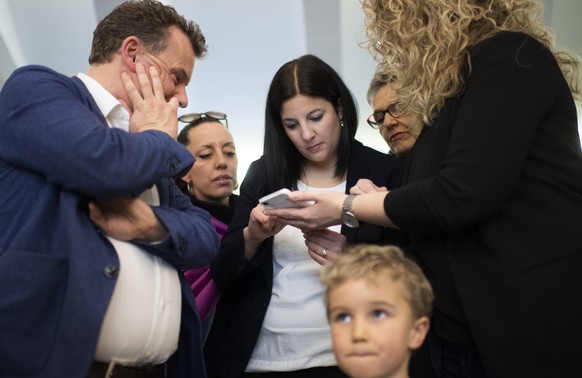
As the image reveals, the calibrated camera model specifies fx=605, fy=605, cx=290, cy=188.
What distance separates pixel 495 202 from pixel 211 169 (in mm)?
1961

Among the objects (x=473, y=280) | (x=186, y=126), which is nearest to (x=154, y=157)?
(x=473, y=280)

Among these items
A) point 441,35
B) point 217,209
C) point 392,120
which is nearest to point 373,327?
point 441,35

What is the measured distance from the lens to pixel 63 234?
51.1 inches

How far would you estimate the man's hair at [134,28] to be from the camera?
66.6 inches

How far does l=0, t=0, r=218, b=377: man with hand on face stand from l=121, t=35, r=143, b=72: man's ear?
0.14 metres

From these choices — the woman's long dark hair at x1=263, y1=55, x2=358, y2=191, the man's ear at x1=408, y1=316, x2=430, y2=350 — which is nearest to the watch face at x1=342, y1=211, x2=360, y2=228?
the man's ear at x1=408, y1=316, x2=430, y2=350

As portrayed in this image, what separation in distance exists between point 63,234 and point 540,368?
1.04m

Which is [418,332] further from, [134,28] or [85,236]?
[134,28]

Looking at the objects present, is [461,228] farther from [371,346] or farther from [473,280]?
[371,346]

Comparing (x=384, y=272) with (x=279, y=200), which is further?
(x=279, y=200)

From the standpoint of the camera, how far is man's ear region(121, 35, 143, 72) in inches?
65.6

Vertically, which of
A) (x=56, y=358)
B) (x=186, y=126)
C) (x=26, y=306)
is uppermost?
(x=26, y=306)

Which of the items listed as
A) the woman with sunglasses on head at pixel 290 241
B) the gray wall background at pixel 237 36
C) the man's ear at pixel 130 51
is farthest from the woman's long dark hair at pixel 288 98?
the gray wall background at pixel 237 36

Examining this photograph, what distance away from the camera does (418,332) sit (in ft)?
4.05
